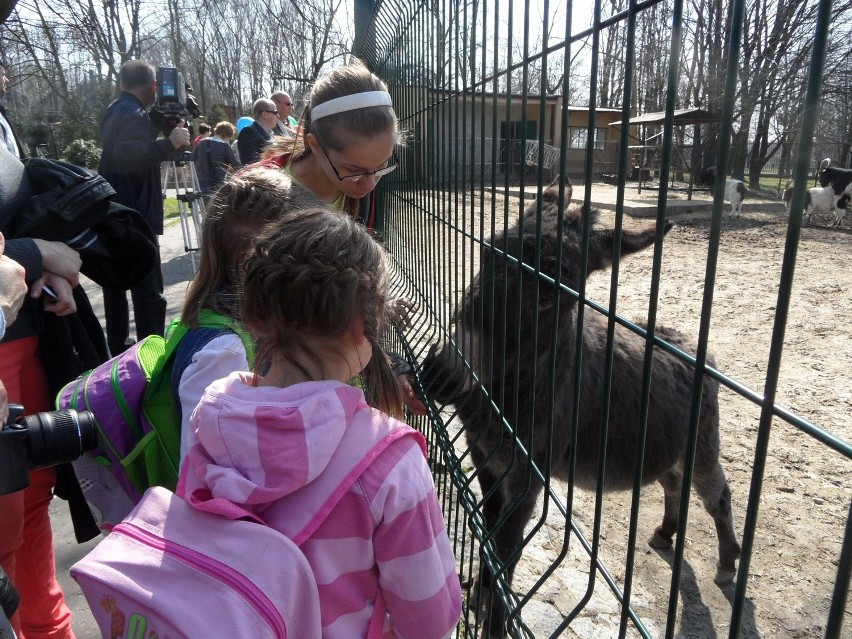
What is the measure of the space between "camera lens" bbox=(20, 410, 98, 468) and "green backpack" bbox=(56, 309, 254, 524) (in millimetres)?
38

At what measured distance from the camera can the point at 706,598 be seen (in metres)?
3.02

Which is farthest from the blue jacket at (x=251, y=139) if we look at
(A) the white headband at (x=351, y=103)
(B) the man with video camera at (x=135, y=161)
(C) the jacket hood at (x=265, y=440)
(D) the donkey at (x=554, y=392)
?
(C) the jacket hood at (x=265, y=440)

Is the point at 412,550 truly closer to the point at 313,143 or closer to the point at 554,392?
the point at 554,392

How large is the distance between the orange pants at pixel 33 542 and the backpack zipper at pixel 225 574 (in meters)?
→ 1.15

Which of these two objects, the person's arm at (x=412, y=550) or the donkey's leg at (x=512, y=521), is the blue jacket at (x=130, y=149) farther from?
the person's arm at (x=412, y=550)

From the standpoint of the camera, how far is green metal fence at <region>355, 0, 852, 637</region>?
0.93 meters

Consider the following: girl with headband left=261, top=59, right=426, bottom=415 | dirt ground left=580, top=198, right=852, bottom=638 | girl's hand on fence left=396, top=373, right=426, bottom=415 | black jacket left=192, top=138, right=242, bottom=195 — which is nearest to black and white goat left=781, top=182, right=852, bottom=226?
dirt ground left=580, top=198, right=852, bottom=638

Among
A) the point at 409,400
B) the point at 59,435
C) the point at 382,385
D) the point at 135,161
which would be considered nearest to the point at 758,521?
the point at 409,400

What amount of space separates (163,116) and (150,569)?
5866mm

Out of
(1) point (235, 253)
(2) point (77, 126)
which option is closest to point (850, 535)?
(1) point (235, 253)

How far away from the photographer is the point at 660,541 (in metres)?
3.40

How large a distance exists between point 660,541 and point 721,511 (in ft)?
1.30

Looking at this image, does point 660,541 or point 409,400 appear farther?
point 660,541

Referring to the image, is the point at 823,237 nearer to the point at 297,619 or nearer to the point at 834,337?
the point at 834,337
